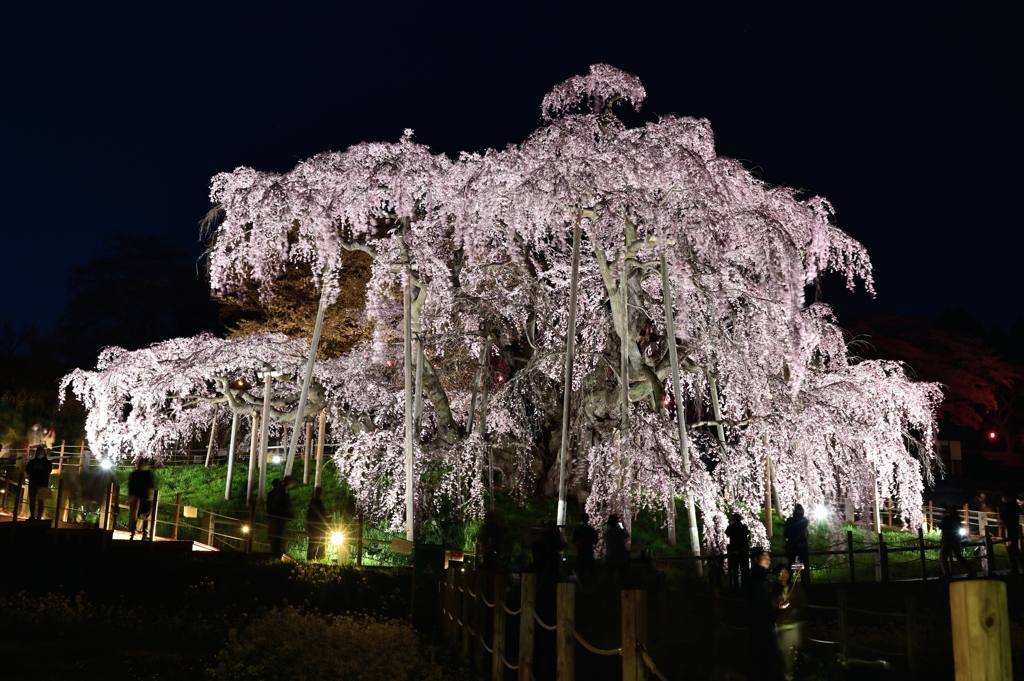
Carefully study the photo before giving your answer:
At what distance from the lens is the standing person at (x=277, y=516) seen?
14695mm

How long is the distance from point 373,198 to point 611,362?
21.7 feet

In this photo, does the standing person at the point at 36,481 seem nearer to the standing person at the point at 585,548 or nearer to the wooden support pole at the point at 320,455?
the wooden support pole at the point at 320,455

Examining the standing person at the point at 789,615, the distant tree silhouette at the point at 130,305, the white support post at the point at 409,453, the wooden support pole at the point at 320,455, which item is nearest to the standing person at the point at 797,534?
the standing person at the point at 789,615

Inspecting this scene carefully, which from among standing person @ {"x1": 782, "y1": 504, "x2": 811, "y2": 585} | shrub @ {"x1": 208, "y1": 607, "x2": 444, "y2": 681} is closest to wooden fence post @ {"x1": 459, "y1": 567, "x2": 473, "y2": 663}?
shrub @ {"x1": 208, "y1": 607, "x2": 444, "y2": 681}

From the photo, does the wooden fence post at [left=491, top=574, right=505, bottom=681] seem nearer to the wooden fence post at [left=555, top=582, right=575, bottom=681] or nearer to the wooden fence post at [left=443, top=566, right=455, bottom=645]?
the wooden fence post at [left=555, top=582, right=575, bottom=681]

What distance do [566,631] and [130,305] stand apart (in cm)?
4703

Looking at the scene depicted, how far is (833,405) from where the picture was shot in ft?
59.7

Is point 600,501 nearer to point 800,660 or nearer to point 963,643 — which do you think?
point 800,660

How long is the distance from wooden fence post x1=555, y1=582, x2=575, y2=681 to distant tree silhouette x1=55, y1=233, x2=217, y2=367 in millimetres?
44581

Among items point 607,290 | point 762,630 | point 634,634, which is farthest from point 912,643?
point 607,290

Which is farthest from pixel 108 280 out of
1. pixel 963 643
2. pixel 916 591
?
pixel 963 643

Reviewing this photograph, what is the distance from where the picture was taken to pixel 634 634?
4.29 metres

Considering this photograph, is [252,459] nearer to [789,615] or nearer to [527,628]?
[789,615]

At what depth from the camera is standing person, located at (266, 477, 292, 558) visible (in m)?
14.7
